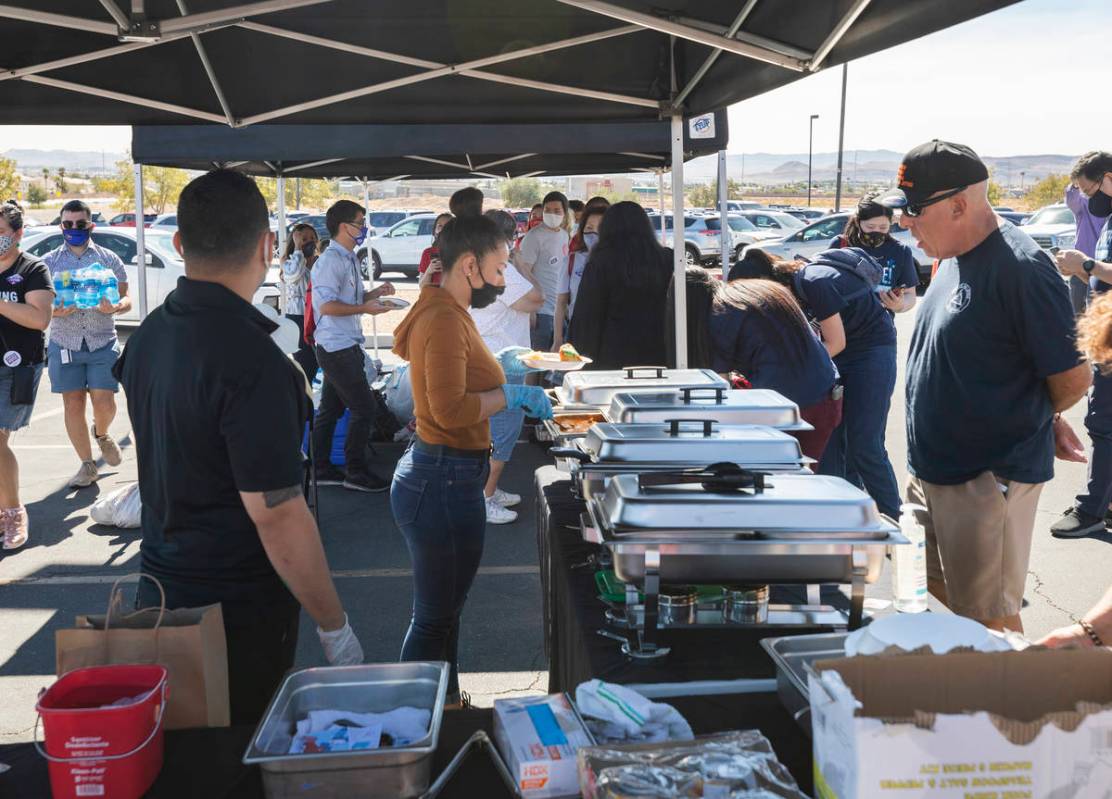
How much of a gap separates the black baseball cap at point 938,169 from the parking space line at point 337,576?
2792 mm

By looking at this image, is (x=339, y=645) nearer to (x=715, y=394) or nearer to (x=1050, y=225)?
(x=715, y=394)

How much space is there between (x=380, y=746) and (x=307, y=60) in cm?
371

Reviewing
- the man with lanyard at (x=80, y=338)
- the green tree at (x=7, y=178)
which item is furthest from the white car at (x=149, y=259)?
the green tree at (x=7, y=178)

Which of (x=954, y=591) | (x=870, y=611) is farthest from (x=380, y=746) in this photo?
(x=954, y=591)

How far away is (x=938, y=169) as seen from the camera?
8.36ft

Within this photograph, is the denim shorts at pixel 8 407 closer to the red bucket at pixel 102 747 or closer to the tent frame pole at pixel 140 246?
the tent frame pole at pixel 140 246

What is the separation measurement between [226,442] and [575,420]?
4.79ft

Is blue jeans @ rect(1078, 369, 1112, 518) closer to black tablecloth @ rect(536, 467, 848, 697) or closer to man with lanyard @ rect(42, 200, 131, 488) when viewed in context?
black tablecloth @ rect(536, 467, 848, 697)

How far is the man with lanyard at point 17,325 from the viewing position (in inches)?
190

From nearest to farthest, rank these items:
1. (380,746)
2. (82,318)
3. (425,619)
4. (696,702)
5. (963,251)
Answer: (380,746), (696,702), (963,251), (425,619), (82,318)

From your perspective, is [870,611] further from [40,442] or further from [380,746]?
[40,442]

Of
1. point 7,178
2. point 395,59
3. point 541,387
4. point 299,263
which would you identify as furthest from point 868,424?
point 7,178

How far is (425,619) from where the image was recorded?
9.52ft

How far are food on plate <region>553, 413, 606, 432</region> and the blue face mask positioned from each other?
398cm
